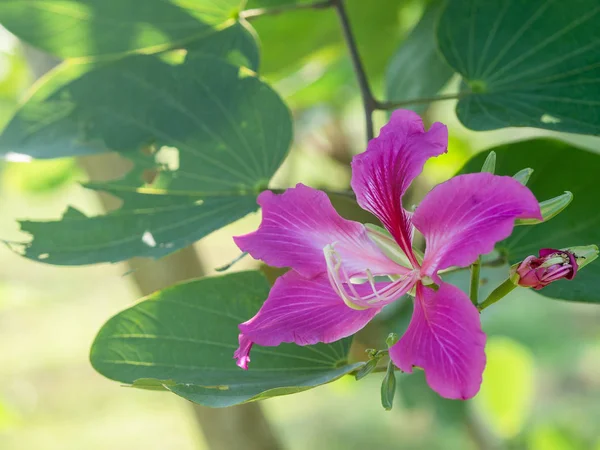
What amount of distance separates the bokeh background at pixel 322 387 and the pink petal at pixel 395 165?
1.26 ft

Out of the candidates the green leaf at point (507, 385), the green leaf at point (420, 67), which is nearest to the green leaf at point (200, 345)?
the green leaf at point (420, 67)

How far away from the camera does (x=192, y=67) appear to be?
45 centimetres

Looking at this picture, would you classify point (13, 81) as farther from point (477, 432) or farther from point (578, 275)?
point (578, 275)

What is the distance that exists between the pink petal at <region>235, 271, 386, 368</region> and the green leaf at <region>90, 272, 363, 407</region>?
0.09 feet

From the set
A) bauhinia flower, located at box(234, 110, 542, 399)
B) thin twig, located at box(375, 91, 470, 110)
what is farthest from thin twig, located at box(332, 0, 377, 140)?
bauhinia flower, located at box(234, 110, 542, 399)

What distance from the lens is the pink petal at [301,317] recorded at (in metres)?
0.31

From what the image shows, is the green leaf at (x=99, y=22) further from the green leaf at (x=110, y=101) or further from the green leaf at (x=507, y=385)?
the green leaf at (x=507, y=385)

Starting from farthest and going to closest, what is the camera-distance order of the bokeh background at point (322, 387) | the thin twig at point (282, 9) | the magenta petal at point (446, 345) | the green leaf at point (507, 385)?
1. the green leaf at point (507, 385)
2. the bokeh background at point (322, 387)
3. the thin twig at point (282, 9)
4. the magenta petal at point (446, 345)

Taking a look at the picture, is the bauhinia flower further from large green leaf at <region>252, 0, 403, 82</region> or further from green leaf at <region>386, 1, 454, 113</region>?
large green leaf at <region>252, 0, 403, 82</region>

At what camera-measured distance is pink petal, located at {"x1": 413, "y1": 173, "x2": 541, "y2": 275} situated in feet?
0.88

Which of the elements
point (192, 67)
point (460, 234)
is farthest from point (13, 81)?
point (460, 234)

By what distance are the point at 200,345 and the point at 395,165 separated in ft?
0.45

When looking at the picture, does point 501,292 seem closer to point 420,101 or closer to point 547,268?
point 547,268

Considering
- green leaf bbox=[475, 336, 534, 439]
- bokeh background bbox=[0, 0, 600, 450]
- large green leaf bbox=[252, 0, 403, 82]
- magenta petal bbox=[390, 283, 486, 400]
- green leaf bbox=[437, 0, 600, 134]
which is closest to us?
magenta petal bbox=[390, 283, 486, 400]
